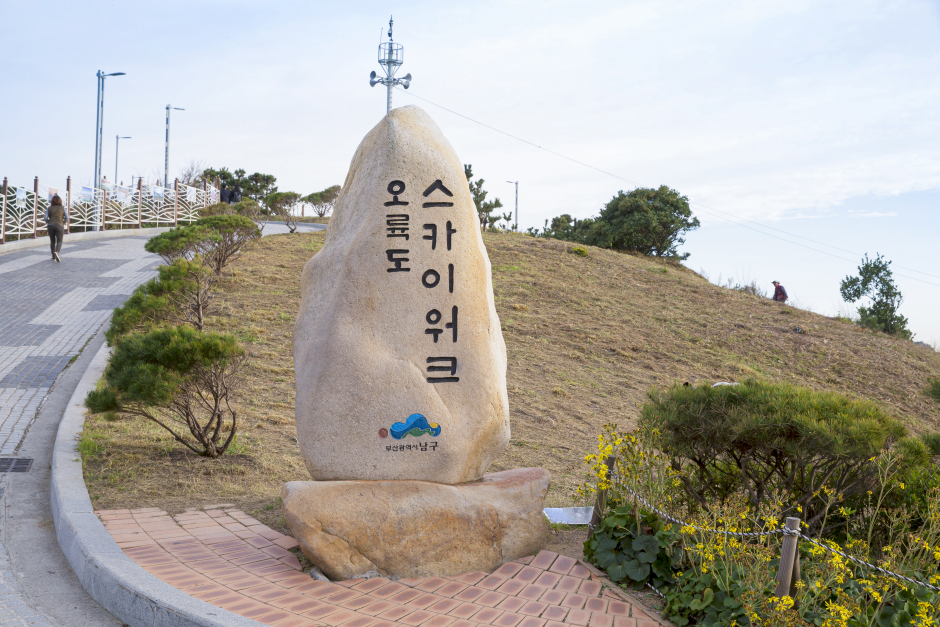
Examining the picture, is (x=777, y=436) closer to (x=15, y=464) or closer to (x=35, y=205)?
(x=15, y=464)

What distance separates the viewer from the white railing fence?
21.5m

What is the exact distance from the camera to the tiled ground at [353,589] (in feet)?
12.6

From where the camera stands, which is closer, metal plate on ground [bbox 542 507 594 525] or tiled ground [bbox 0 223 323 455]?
metal plate on ground [bbox 542 507 594 525]

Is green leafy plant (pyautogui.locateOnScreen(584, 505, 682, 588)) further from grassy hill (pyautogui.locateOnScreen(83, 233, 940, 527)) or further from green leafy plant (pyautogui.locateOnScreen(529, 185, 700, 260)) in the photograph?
green leafy plant (pyautogui.locateOnScreen(529, 185, 700, 260))

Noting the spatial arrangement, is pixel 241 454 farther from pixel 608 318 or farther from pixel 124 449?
pixel 608 318

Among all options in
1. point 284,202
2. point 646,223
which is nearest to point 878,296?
point 646,223

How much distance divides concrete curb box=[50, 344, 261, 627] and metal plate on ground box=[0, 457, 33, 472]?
2.48 feet

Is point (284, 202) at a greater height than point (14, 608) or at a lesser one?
greater

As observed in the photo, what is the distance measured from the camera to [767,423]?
4.28 m

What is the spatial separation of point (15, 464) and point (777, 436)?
664 centimetres

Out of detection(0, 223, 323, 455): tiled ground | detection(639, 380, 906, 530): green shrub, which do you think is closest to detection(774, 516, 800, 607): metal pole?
detection(639, 380, 906, 530): green shrub

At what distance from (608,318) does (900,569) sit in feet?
38.2

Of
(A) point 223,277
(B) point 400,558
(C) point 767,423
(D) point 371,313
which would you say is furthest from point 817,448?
(A) point 223,277

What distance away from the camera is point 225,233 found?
1384cm
